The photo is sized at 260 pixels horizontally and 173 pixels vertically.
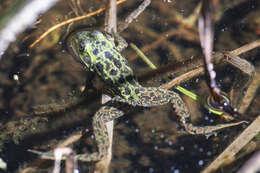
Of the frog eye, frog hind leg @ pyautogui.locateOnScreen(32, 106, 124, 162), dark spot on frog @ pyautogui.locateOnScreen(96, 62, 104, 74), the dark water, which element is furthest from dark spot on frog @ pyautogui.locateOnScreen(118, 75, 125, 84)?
the frog eye

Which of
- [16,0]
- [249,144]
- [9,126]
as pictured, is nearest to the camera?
[16,0]

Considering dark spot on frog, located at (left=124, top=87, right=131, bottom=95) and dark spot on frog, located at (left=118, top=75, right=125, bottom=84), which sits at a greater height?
dark spot on frog, located at (left=118, top=75, right=125, bottom=84)

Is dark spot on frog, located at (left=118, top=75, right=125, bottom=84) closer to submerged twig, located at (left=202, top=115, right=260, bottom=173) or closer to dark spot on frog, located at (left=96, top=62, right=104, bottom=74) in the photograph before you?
dark spot on frog, located at (left=96, top=62, right=104, bottom=74)

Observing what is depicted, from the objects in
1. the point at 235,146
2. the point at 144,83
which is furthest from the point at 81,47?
the point at 235,146

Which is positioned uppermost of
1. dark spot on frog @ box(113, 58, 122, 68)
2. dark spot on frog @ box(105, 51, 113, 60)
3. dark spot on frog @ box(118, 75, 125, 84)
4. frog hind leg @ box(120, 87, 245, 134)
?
dark spot on frog @ box(105, 51, 113, 60)

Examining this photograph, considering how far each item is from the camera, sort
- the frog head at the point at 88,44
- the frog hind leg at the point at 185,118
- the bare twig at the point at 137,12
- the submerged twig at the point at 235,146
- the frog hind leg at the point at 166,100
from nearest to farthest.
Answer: the submerged twig at the point at 235,146 < the frog hind leg at the point at 185,118 < the frog hind leg at the point at 166,100 < the frog head at the point at 88,44 < the bare twig at the point at 137,12

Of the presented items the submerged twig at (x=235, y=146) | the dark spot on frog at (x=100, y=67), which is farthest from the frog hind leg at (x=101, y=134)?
the submerged twig at (x=235, y=146)

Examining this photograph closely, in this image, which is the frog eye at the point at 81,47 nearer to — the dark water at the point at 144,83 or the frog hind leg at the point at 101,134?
the dark water at the point at 144,83

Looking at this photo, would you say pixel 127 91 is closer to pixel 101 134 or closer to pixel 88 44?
pixel 101 134

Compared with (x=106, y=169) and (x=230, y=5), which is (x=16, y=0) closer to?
(x=106, y=169)

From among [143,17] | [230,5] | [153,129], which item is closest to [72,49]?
[143,17]

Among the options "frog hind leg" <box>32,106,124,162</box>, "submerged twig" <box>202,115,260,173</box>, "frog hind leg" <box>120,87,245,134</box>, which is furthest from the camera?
"frog hind leg" <box>120,87,245,134</box>
